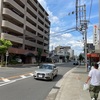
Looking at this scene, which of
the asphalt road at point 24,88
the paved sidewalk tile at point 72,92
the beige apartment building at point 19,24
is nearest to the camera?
the paved sidewalk tile at point 72,92

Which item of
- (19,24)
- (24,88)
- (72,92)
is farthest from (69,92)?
(19,24)

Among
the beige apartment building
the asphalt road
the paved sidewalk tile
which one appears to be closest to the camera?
the paved sidewalk tile

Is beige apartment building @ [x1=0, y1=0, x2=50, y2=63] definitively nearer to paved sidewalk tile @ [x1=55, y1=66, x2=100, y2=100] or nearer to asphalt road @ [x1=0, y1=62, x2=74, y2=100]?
asphalt road @ [x1=0, y1=62, x2=74, y2=100]

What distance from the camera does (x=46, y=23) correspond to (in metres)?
97.1

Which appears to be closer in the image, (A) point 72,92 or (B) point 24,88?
(A) point 72,92

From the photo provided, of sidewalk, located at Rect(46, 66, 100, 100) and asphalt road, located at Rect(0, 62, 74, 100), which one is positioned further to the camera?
asphalt road, located at Rect(0, 62, 74, 100)

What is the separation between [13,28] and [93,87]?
47092 mm

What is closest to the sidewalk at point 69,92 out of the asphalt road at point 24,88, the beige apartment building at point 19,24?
the asphalt road at point 24,88

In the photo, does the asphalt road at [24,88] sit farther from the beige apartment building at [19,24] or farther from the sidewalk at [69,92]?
the beige apartment building at [19,24]

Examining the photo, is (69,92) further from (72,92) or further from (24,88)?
(24,88)

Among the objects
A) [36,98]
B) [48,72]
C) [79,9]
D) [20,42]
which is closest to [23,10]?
[20,42]

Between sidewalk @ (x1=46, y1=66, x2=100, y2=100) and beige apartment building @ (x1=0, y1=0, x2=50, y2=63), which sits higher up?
beige apartment building @ (x1=0, y1=0, x2=50, y2=63)

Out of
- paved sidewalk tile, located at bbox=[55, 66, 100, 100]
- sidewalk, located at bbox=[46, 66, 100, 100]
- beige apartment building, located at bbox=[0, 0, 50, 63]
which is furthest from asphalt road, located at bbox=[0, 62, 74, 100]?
beige apartment building, located at bbox=[0, 0, 50, 63]

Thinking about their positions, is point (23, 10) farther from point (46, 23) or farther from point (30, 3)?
point (46, 23)
